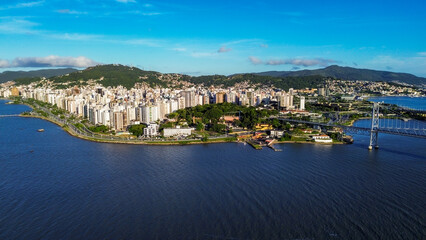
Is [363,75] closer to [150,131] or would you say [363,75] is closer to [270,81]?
[270,81]

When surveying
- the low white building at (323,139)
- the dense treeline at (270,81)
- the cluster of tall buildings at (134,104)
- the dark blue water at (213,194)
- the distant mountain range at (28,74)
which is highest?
the distant mountain range at (28,74)

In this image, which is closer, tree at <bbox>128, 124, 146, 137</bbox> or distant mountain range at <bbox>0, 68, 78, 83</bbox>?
tree at <bbox>128, 124, 146, 137</bbox>

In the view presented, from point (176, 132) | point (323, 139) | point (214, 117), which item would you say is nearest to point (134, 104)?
point (214, 117)

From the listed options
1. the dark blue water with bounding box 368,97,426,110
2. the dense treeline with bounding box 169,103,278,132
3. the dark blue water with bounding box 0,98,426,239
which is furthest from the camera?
the dark blue water with bounding box 368,97,426,110

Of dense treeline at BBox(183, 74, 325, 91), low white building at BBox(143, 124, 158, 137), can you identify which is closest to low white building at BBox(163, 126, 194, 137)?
low white building at BBox(143, 124, 158, 137)

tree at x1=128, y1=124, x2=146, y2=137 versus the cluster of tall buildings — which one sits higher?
the cluster of tall buildings

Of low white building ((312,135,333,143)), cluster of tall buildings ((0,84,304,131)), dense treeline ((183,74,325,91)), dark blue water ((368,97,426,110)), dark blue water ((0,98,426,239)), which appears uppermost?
dense treeline ((183,74,325,91))

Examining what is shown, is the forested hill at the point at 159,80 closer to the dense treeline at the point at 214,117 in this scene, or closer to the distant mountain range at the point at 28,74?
the distant mountain range at the point at 28,74

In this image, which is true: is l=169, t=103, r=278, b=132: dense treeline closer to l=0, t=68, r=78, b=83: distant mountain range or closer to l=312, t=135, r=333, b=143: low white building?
l=312, t=135, r=333, b=143: low white building

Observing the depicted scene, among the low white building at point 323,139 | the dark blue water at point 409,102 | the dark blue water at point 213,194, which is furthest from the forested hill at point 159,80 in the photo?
the dark blue water at point 213,194
